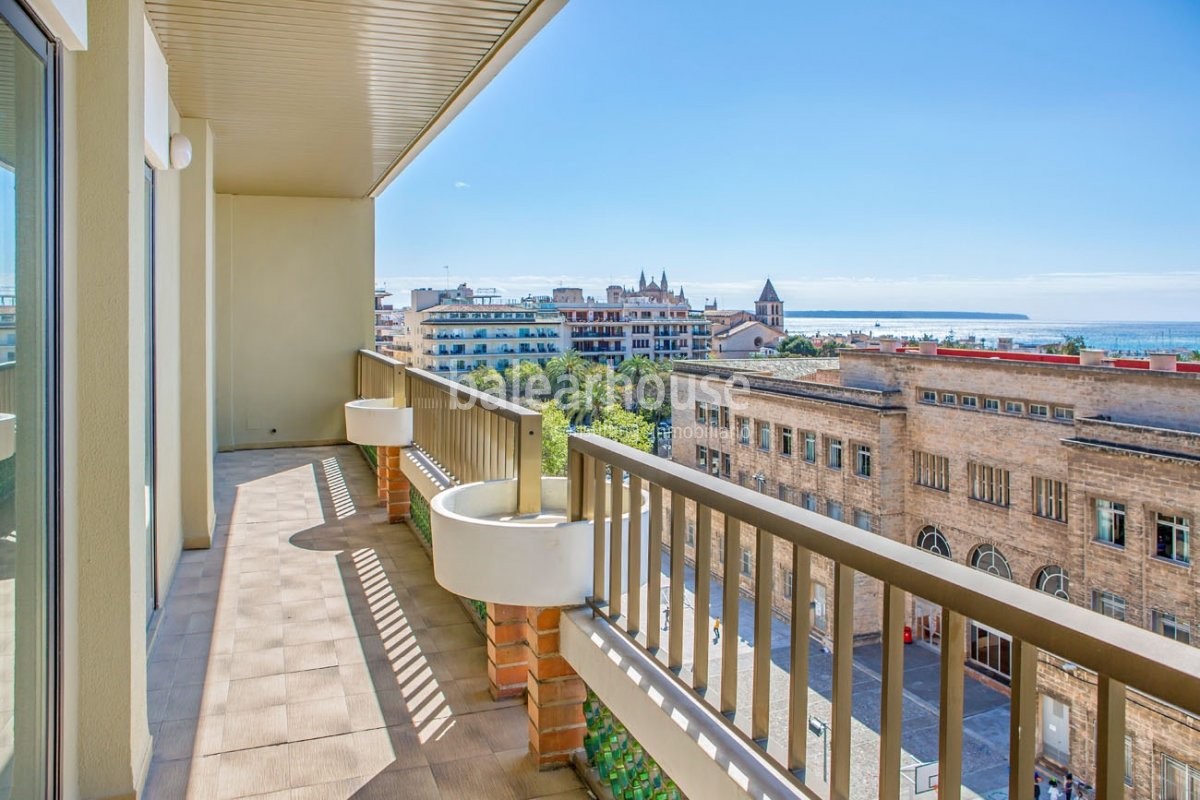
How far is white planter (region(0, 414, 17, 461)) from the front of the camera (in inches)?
62.1

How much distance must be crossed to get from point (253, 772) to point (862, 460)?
175 inches

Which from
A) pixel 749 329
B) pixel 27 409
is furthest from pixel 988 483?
pixel 27 409

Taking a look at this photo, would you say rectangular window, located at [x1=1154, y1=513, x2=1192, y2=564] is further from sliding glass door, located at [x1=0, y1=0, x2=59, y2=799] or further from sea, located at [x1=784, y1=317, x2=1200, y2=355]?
sliding glass door, located at [x1=0, y1=0, x2=59, y2=799]

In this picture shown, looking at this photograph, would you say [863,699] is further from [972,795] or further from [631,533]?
[631,533]

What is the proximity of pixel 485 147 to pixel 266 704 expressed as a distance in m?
41.4

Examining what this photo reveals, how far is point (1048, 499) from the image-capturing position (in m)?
5.14

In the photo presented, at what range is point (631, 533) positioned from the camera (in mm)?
2039

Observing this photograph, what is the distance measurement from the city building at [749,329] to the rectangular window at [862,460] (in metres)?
1.48

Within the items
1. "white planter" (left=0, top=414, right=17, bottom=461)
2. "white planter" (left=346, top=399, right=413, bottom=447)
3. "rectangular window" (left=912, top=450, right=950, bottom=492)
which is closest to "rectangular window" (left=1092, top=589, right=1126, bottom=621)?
"rectangular window" (left=912, top=450, right=950, bottom=492)

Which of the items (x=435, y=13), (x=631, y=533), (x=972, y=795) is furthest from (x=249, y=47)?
(x=972, y=795)

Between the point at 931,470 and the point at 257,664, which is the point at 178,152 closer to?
the point at 257,664

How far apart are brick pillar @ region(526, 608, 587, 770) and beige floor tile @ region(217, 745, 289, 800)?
713mm

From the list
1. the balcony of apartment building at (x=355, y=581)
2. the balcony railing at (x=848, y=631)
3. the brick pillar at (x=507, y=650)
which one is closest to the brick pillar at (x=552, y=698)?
the balcony of apartment building at (x=355, y=581)

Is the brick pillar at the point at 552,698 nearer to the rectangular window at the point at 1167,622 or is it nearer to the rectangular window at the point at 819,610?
the rectangular window at the point at 819,610
